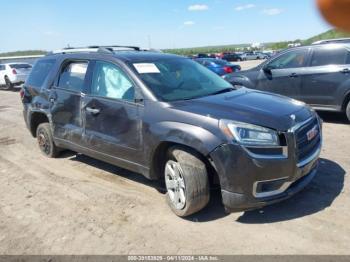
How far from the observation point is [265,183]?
351 centimetres

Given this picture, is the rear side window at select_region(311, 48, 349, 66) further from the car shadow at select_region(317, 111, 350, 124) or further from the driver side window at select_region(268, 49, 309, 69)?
the car shadow at select_region(317, 111, 350, 124)

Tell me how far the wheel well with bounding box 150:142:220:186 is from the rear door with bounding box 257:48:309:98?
4.96 meters

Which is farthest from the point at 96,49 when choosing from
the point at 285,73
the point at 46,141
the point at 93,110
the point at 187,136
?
the point at 285,73

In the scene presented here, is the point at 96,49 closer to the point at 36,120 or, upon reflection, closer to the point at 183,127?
the point at 36,120

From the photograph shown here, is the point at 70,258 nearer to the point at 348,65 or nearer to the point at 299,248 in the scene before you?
the point at 299,248

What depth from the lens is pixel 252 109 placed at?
3814 millimetres

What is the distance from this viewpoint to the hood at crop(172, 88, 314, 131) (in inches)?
142

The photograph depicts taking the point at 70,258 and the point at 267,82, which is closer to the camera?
the point at 70,258

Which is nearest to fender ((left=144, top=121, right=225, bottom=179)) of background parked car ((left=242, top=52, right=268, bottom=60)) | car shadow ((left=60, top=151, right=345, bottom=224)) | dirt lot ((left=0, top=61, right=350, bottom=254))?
dirt lot ((left=0, top=61, right=350, bottom=254))

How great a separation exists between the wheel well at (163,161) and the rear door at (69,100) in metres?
1.45

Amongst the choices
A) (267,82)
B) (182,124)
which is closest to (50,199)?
(182,124)

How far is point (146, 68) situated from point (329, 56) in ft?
15.7

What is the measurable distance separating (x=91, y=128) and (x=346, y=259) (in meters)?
3.29

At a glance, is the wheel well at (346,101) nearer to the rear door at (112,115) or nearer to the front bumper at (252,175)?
the front bumper at (252,175)
